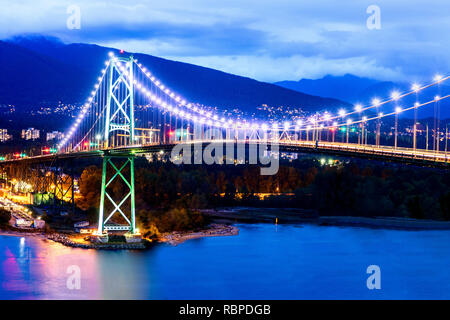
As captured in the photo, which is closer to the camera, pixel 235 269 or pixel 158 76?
pixel 235 269

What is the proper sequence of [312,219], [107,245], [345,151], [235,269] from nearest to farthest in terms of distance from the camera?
[235,269] → [345,151] → [107,245] → [312,219]

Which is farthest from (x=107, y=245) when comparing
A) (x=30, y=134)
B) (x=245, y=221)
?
(x=30, y=134)

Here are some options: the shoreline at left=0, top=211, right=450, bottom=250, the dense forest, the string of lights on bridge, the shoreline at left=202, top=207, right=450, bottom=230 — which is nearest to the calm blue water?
the shoreline at left=0, top=211, right=450, bottom=250

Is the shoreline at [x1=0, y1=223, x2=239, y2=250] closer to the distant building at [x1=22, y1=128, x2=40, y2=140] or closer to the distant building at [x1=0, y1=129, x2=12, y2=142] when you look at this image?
the distant building at [x1=22, y1=128, x2=40, y2=140]

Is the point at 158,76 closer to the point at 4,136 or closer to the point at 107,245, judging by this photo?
the point at 4,136

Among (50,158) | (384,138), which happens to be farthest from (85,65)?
(50,158)

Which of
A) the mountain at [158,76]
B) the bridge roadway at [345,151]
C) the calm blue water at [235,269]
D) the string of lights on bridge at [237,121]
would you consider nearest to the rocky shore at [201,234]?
the calm blue water at [235,269]
